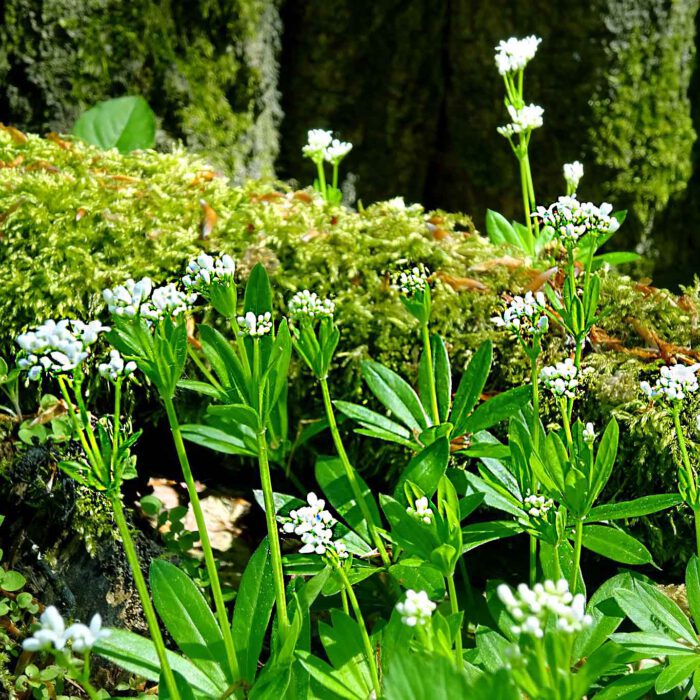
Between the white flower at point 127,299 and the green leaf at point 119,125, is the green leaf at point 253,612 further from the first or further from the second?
the green leaf at point 119,125

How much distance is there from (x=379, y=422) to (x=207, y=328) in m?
0.45

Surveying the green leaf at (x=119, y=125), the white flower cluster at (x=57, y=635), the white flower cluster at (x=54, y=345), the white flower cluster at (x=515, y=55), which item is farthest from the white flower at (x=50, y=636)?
the green leaf at (x=119, y=125)

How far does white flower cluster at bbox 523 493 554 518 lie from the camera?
1440mm

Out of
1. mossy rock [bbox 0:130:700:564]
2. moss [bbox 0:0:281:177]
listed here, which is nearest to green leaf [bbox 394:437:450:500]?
mossy rock [bbox 0:130:700:564]

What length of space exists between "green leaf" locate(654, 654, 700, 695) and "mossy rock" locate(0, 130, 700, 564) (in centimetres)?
56

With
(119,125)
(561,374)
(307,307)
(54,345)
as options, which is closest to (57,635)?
(54,345)

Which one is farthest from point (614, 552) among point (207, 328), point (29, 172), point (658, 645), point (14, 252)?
point (29, 172)

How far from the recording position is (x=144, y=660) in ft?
4.43

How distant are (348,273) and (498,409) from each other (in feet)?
2.46

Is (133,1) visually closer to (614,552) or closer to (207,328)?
(207,328)

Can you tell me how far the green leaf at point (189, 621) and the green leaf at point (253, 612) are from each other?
0.03 meters

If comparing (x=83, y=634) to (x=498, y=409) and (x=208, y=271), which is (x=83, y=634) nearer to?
(x=208, y=271)

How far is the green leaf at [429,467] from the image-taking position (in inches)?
60.8

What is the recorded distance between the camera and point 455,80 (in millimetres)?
4160
